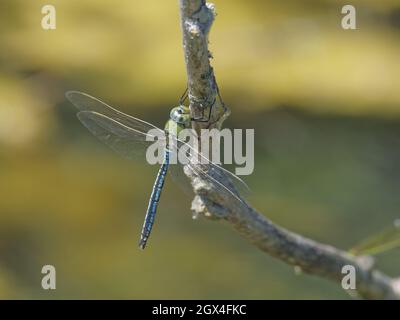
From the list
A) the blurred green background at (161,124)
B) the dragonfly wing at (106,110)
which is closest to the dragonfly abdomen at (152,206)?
→ the dragonfly wing at (106,110)

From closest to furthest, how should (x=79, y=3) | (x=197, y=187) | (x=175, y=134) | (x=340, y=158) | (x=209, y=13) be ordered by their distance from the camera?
(x=209, y=13) → (x=197, y=187) → (x=175, y=134) → (x=340, y=158) → (x=79, y=3)

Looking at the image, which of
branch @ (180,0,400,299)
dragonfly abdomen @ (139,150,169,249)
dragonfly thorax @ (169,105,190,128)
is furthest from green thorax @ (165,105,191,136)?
branch @ (180,0,400,299)

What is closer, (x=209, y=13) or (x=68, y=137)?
(x=209, y=13)

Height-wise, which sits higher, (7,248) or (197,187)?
(197,187)

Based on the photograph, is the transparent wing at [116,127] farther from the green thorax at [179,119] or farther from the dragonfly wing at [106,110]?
the green thorax at [179,119]

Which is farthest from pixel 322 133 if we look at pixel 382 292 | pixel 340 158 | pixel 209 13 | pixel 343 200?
pixel 209 13

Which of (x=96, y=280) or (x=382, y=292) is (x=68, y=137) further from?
(x=382, y=292)

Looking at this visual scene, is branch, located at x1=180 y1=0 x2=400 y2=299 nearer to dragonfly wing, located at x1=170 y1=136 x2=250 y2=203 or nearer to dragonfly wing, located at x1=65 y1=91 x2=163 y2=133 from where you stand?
dragonfly wing, located at x1=170 y1=136 x2=250 y2=203
